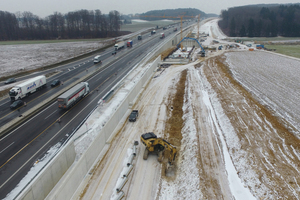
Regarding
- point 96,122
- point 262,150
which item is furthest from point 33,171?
point 262,150

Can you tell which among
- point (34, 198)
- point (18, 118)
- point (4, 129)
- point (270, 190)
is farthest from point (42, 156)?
point (270, 190)

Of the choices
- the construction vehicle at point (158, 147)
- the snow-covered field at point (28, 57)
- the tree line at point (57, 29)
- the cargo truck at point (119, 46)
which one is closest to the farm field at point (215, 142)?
the construction vehicle at point (158, 147)

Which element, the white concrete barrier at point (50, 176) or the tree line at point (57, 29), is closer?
the white concrete barrier at point (50, 176)

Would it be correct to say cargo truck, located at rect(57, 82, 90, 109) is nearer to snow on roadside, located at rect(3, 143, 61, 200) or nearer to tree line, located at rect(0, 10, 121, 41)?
snow on roadside, located at rect(3, 143, 61, 200)

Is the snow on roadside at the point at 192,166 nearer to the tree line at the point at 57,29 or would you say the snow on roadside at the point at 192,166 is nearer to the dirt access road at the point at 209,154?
the dirt access road at the point at 209,154

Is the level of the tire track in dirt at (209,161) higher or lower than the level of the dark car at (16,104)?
lower

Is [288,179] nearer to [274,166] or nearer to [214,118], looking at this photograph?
[274,166]
